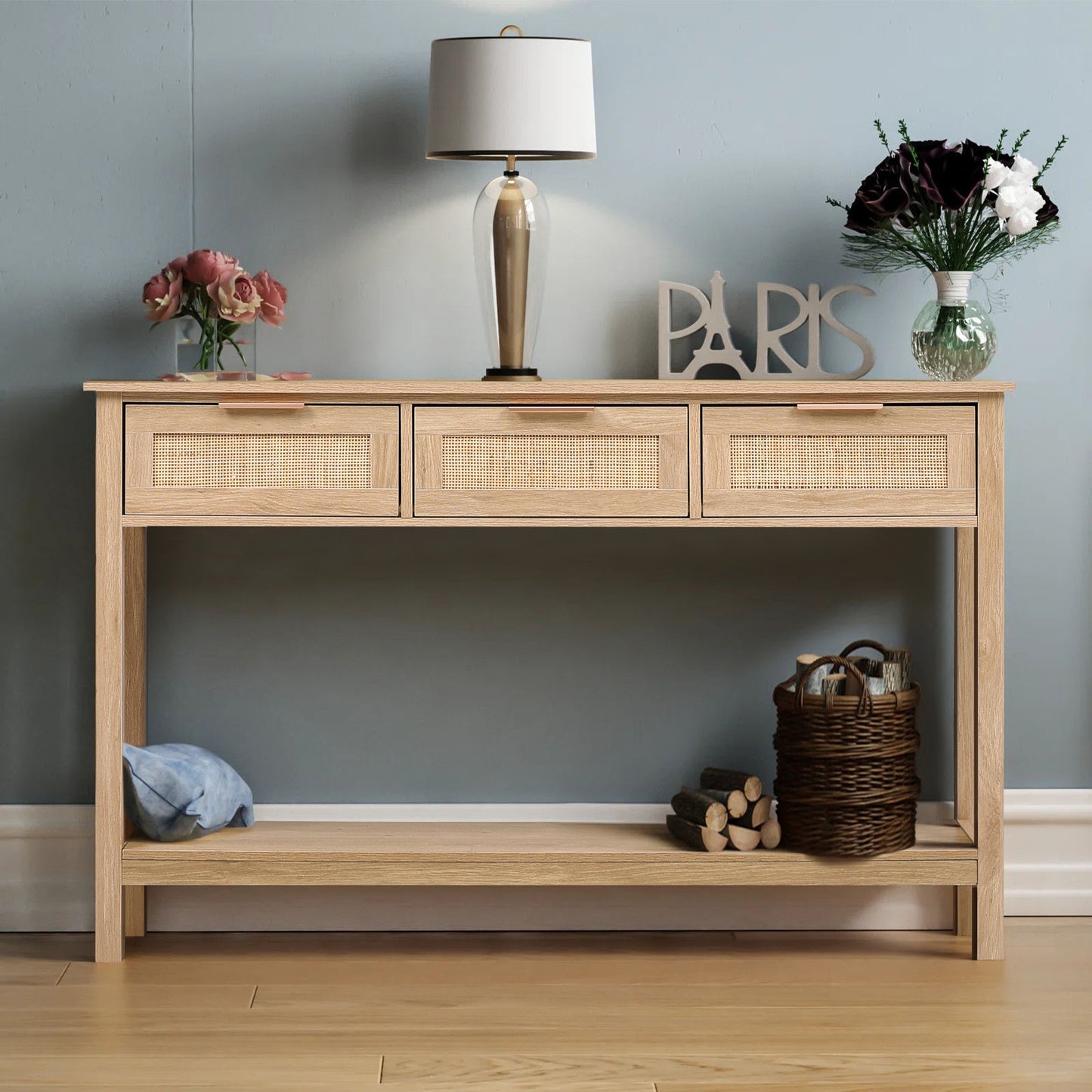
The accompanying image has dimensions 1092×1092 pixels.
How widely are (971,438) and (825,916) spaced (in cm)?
94

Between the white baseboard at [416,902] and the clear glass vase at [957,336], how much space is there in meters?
0.98

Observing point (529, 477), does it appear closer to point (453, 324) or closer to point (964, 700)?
point (453, 324)

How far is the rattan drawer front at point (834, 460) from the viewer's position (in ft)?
7.16

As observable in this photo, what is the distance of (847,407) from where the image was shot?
2164 millimetres

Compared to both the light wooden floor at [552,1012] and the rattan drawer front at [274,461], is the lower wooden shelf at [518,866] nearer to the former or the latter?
the light wooden floor at [552,1012]

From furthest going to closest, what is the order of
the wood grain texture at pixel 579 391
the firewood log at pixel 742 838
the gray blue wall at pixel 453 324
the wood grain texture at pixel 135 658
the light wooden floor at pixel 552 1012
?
the gray blue wall at pixel 453 324 < the wood grain texture at pixel 135 658 < the firewood log at pixel 742 838 < the wood grain texture at pixel 579 391 < the light wooden floor at pixel 552 1012

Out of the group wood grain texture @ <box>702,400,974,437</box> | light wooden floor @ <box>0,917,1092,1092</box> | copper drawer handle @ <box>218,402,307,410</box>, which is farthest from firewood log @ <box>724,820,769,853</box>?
copper drawer handle @ <box>218,402,307,410</box>

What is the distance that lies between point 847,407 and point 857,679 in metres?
0.46

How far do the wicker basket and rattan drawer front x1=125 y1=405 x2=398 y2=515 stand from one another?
0.80m

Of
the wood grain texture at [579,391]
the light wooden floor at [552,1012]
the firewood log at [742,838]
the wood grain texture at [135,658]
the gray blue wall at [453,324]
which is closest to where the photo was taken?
the light wooden floor at [552,1012]

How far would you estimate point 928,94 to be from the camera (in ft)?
8.18

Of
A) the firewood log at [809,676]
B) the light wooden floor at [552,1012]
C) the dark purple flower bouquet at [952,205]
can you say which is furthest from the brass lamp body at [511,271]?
the light wooden floor at [552,1012]

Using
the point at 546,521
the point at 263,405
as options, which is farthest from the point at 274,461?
the point at 546,521

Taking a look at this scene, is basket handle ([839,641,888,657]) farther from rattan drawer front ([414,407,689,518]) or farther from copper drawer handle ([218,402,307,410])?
copper drawer handle ([218,402,307,410])
